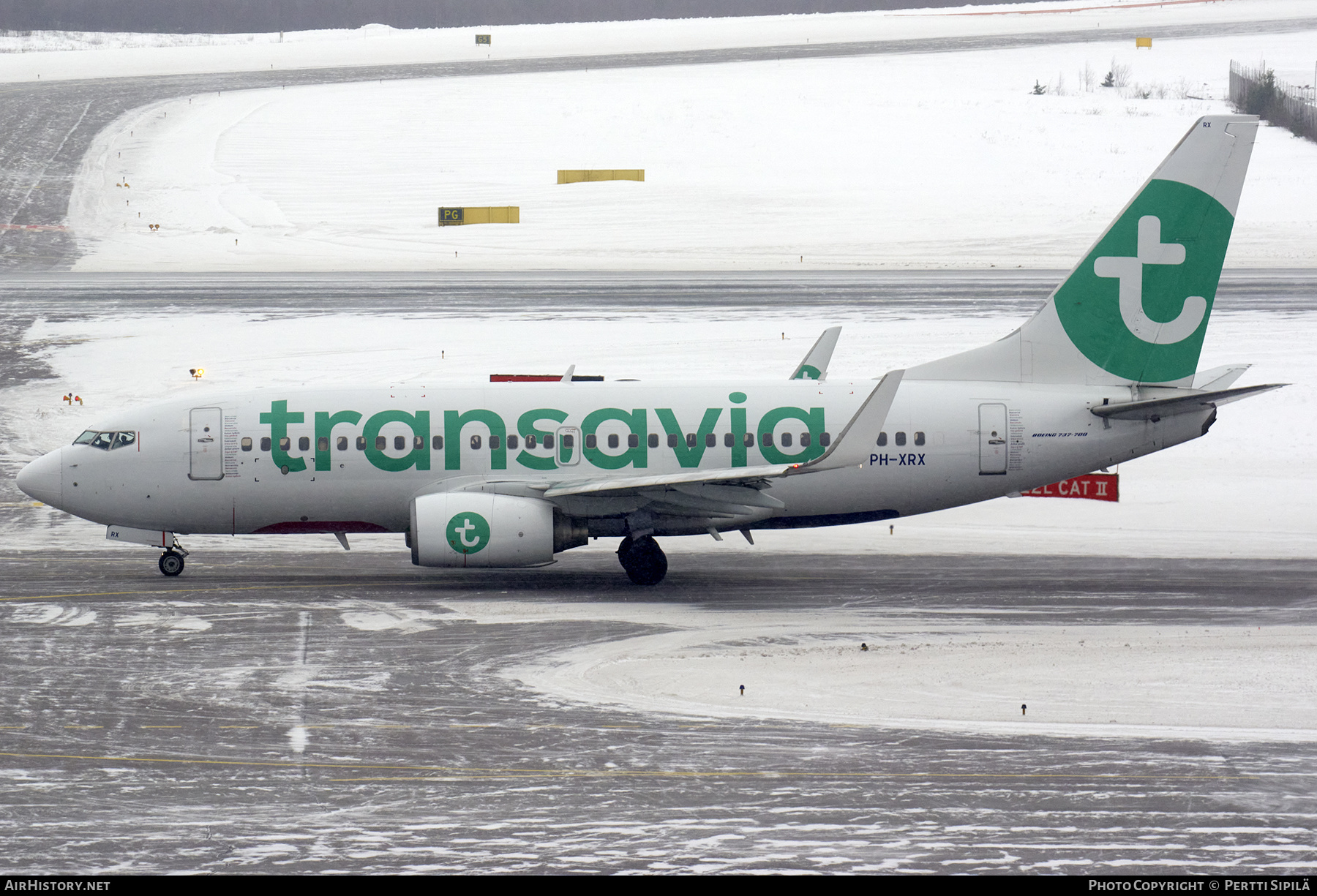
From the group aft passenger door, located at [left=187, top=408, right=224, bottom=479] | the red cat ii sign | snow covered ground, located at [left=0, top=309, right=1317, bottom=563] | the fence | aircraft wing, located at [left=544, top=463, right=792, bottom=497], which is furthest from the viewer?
the fence

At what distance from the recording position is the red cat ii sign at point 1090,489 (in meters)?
37.8

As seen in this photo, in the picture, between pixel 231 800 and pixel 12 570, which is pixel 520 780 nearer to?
pixel 231 800

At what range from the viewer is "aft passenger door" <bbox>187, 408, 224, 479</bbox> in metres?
31.1

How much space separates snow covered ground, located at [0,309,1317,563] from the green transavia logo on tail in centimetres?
495

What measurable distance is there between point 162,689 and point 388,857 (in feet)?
27.2

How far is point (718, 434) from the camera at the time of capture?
31.0 m

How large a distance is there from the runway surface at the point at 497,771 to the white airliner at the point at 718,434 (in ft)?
9.13

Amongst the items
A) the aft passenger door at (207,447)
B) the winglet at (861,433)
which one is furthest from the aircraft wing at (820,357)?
the aft passenger door at (207,447)

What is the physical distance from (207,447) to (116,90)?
86784 millimetres

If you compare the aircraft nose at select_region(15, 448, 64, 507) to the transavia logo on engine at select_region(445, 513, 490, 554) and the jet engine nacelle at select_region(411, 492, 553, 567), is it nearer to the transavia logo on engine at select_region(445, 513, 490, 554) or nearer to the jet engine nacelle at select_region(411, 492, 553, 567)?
the jet engine nacelle at select_region(411, 492, 553, 567)

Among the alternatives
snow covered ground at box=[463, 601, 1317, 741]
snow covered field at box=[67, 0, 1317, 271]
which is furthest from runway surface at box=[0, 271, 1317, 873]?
snow covered field at box=[67, 0, 1317, 271]

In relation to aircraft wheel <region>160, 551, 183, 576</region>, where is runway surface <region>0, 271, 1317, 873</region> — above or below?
below

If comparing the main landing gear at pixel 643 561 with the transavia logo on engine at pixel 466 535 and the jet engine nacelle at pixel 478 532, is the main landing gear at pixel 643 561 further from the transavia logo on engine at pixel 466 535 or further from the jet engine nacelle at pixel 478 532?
the transavia logo on engine at pixel 466 535

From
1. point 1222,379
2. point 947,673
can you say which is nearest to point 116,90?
point 1222,379
